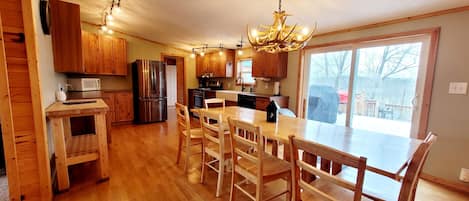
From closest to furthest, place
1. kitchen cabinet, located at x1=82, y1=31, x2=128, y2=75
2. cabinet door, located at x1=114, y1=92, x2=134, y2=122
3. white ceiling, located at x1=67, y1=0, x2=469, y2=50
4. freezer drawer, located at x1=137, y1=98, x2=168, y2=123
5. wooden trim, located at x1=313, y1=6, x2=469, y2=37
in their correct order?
wooden trim, located at x1=313, y1=6, x2=469, y2=37, white ceiling, located at x1=67, y1=0, x2=469, y2=50, kitchen cabinet, located at x1=82, y1=31, x2=128, y2=75, cabinet door, located at x1=114, y1=92, x2=134, y2=122, freezer drawer, located at x1=137, y1=98, x2=168, y2=123

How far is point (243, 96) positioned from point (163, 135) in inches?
75.8

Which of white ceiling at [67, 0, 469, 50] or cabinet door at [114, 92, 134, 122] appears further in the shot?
cabinet door at [114, 92, 134, 122]

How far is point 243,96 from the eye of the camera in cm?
465

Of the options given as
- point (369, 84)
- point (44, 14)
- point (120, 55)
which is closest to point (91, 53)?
point (120, 55)

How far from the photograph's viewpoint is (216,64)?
20.0ft

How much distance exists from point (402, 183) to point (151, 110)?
5259mm

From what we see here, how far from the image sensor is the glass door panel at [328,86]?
3438mm

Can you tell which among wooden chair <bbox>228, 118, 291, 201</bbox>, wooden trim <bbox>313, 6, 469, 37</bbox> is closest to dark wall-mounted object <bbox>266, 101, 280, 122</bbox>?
wooden chair <bbox>228, 118, 291, 201</bbox>

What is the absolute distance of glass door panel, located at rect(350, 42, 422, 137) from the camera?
2709mm

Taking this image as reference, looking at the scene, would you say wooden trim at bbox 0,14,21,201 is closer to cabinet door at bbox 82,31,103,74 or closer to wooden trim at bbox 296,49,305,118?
cabinet door at bbox 82,31,103,74

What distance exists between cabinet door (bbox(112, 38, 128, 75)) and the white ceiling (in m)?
0.45

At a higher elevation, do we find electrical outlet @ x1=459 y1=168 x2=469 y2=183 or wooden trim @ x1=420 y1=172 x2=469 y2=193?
electrical outlet @ x1=459 y1=168 x2=469 y2=183

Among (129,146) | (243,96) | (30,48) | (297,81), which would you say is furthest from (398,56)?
(129,146)

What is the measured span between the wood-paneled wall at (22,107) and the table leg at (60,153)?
0.66 ft
